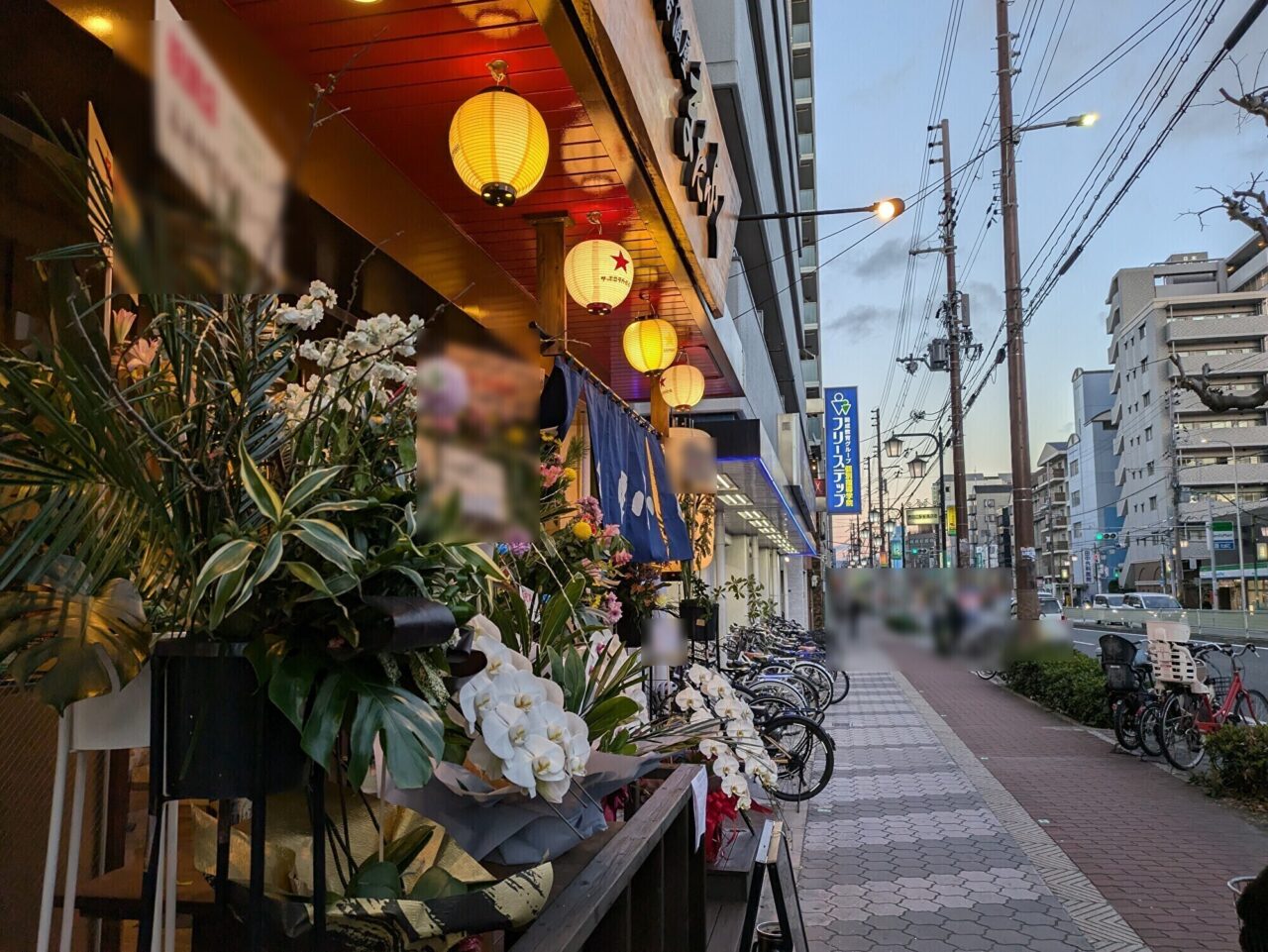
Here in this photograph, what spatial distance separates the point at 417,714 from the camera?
4.13 feet

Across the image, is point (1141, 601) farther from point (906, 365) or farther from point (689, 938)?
point (689, 938)

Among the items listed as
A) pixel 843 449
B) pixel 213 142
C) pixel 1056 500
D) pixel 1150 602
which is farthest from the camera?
pixel 1056 500

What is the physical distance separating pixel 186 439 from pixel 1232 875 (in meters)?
7.57

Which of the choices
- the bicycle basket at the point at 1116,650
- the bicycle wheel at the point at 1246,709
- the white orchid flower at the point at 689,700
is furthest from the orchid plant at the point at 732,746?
the bicycle basket at the point at 1116,650

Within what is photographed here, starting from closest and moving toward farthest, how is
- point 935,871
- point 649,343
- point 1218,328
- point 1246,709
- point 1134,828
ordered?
point 935,871
point 649,343
point 1134,828
point 1246,709
point 1218,328

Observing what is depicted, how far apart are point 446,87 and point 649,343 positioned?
10.6ft

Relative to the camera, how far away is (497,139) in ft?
13.0

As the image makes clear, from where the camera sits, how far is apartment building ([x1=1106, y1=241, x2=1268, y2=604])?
63406 mm

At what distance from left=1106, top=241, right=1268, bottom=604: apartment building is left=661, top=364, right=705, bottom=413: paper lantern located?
5987 cm

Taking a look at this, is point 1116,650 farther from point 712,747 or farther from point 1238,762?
point 712,747

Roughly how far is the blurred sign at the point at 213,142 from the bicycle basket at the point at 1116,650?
36.7 feet

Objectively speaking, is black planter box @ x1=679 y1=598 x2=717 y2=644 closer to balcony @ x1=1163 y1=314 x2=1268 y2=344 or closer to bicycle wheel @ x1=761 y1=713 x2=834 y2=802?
bicycle wheel @ x1=761 y1=713 x2=834 y2=802

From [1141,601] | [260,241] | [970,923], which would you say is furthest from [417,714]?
[1141,601]

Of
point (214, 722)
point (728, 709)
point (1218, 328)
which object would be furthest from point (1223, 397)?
point (1218, 328)
